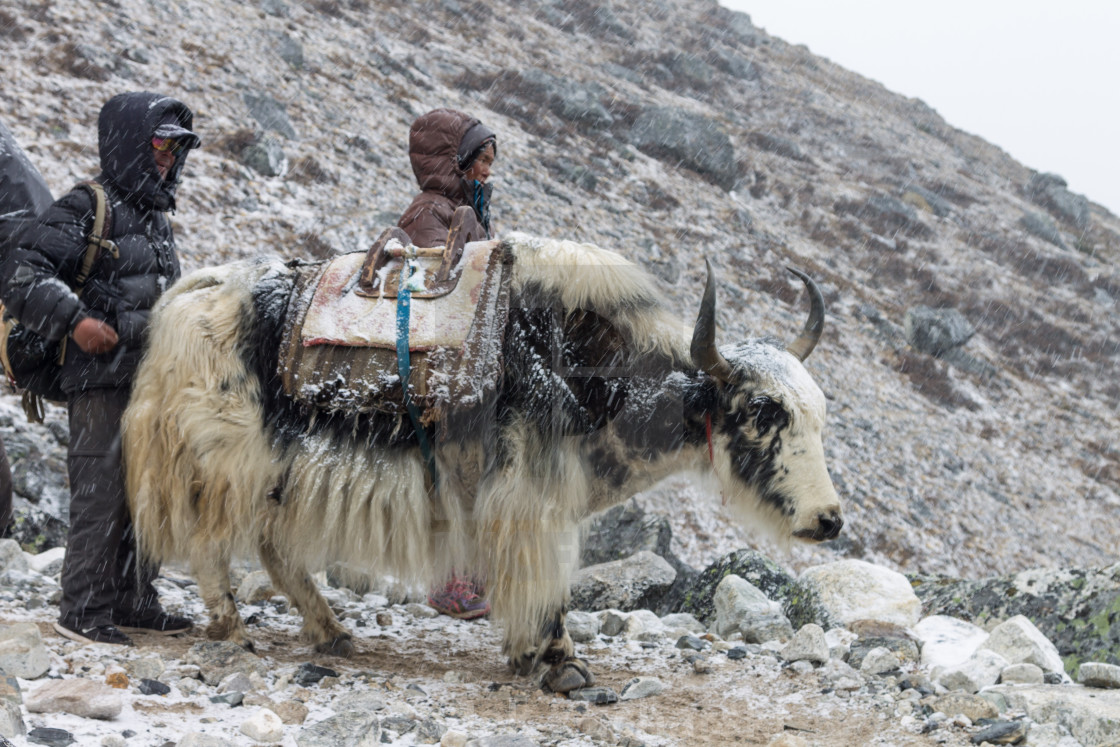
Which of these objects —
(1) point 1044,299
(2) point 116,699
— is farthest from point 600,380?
(1) point 1044,299

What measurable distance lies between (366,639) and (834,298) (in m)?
12.2

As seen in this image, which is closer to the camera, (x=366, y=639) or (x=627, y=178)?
(x=366, y=639)

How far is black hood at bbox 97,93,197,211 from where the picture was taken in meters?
2.95

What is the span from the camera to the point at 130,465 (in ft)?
9.37

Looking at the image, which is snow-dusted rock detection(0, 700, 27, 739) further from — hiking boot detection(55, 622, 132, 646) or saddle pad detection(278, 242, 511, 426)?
saddle pad detection(278, 242, 511, 426)

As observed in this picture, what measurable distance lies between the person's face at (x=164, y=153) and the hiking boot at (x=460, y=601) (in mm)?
1926

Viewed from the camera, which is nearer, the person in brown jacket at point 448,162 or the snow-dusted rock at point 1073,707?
the snow-dusted rock at point 1073,707

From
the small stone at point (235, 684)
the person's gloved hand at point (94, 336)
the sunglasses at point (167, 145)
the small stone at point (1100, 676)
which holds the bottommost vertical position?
the small stone at point (235, 684)

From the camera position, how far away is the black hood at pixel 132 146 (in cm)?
295

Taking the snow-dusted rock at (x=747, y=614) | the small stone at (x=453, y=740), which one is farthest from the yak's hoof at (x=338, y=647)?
the snow-dusted rock at (x=747, y=614)

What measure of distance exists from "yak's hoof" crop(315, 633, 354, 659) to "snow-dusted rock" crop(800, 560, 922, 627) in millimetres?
1855

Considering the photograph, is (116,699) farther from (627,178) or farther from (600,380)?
(627,178)

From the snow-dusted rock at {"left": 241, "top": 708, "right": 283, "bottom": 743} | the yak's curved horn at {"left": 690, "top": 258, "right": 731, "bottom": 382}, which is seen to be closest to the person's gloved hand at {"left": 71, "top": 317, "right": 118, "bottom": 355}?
the snow-dusted rock at {"left": 241, "top": 708, "right": 283, "bottom": 743}

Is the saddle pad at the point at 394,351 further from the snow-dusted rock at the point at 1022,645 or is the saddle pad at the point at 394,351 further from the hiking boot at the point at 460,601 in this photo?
the snow-dusted rock at the point at 1022,645
